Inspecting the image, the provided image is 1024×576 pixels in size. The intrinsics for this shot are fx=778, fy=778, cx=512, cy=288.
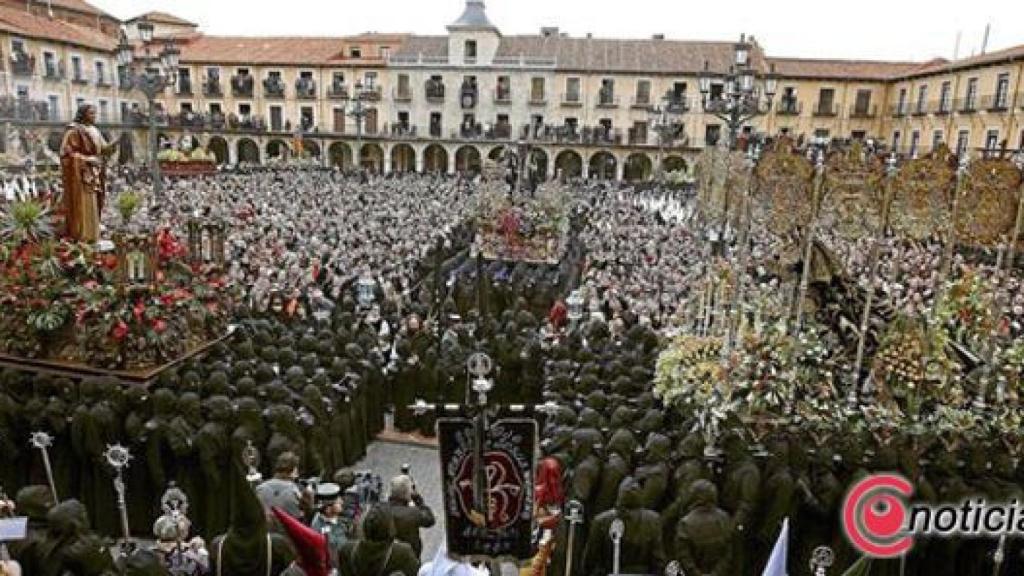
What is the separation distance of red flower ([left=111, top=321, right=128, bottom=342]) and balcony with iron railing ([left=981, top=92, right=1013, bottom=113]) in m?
36.3

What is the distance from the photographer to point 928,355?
7.94 meters

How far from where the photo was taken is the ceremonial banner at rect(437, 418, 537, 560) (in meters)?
3.93

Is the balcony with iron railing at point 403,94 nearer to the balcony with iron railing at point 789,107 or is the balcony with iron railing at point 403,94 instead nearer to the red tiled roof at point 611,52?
the red tiled roof at point 611,52

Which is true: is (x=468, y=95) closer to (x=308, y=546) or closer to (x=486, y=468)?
(x=308, y=546)

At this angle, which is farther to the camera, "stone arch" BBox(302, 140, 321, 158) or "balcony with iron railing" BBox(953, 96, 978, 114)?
"stone arch" BBox(302, 140, 321, 158)

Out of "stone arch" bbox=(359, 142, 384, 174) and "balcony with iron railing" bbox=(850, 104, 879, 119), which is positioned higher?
"balcony with iron railing" bbox=(850, 104, 879, 119)

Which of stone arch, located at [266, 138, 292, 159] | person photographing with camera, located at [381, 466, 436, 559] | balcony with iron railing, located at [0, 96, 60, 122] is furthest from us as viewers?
stone arch, located at [266, 138, 292, 159]

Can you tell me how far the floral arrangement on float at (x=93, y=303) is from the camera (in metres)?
8.53

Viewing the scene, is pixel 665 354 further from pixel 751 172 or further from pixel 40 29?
pixel 40 29

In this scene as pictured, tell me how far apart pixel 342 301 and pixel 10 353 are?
475 centimetres

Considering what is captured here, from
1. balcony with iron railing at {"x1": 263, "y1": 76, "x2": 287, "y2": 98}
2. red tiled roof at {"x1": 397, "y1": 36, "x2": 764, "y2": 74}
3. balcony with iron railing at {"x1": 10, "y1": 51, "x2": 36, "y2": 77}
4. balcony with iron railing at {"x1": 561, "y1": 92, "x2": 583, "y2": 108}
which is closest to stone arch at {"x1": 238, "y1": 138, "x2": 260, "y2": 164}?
balcony with iron railing at {"x1": 263, "y1": 76, "x2": 287, "y2": 98}

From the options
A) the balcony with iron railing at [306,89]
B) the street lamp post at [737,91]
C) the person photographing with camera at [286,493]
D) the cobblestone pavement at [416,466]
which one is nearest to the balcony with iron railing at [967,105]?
the street lamp post at [737,91]

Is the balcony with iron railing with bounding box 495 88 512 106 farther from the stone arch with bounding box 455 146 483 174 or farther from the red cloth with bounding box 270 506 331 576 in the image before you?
the red cloth with bounding box 270 506 331 576

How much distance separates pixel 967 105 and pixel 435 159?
3019 cm
